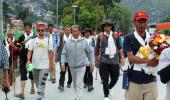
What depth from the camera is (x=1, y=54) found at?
7.81m

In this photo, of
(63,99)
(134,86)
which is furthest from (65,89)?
(134,86)

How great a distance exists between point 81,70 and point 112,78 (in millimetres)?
725

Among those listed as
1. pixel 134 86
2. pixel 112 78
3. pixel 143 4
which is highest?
pixel 134 86

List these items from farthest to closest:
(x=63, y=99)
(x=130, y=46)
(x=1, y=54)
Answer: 1. (x=63, y=99)
2. (x=1, y=54)
3. (x=130, y=46)

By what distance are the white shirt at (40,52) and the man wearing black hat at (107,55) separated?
105cm

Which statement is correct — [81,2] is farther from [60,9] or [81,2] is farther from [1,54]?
[1,54]

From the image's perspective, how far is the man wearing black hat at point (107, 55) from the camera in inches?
401

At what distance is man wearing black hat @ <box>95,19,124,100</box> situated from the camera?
1019 cm

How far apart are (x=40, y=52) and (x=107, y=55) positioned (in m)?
1.40

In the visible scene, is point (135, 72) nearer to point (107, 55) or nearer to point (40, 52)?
point (107, 55)

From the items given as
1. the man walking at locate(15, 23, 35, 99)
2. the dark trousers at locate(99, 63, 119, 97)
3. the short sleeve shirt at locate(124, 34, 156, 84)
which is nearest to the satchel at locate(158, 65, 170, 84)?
the short sleeve shirt at locate(124, 34, 156, 84)

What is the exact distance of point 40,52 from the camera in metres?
10.3

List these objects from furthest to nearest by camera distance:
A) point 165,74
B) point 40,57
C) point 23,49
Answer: point 23,49, point 40,57, point 165,74

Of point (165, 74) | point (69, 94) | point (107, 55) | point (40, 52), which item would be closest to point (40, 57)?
point (40, 52)
